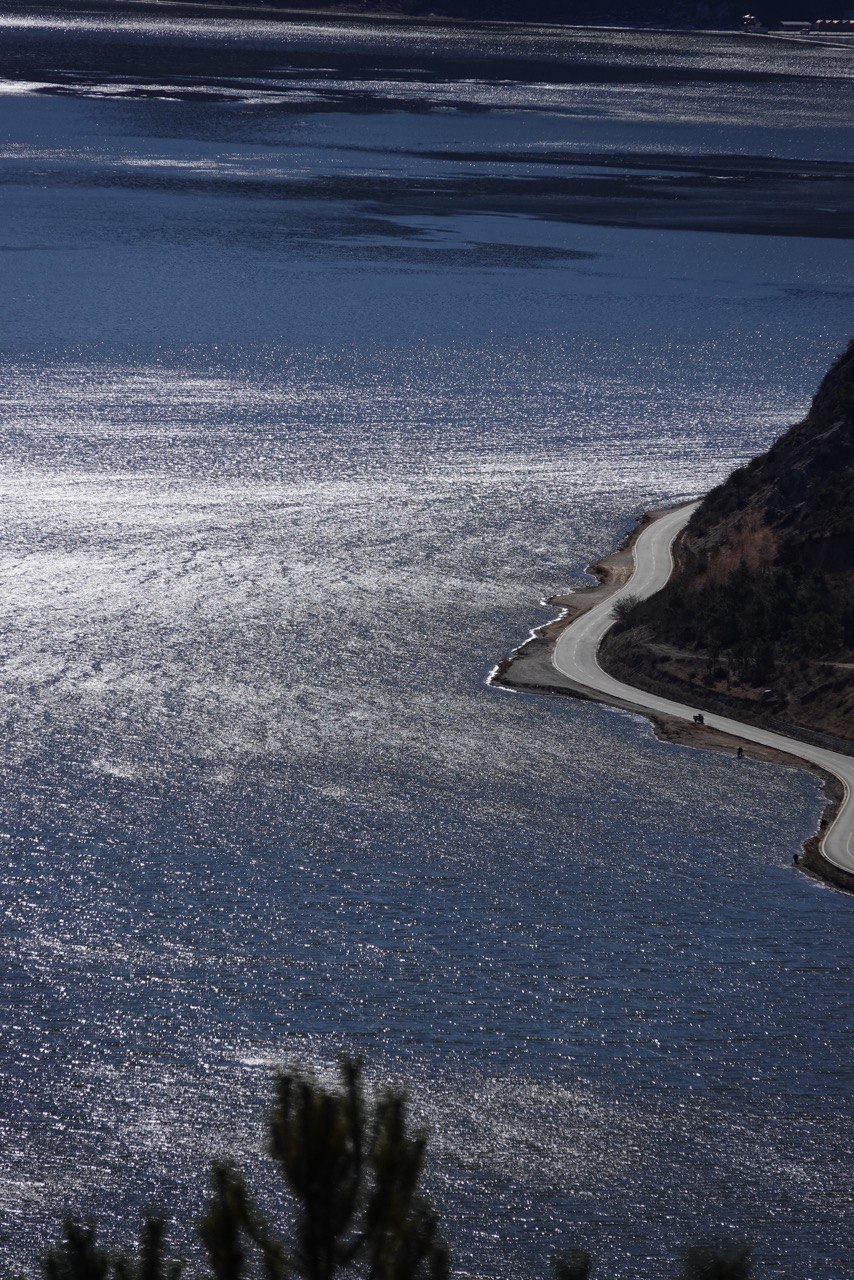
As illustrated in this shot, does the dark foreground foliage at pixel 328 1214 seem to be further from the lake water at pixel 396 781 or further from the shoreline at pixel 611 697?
the shoreline at pixel 611 697

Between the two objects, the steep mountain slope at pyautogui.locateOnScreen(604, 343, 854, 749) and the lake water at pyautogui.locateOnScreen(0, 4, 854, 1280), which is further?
the steep mountain slope at pyautogui.locateOnScreen(604, 343, 854, 749)

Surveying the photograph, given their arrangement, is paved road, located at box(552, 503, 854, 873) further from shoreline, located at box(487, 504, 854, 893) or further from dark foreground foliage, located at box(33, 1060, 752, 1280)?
dark foreground foliage, located at box(33, 1060, 752, 1280)

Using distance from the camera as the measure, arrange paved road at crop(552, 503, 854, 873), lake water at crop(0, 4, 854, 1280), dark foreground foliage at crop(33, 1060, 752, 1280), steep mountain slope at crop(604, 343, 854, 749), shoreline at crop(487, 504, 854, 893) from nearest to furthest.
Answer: dark foreground foliage at crop(33, 1060, 752, 1280) < lake water at crop(0, 4, 854, 1280) < shoreline at crop(487, 504, 854, 893) < paved road at crop(552, 503, 854, 873) < steep mountain slope at crop(604, 343, 854, 749)

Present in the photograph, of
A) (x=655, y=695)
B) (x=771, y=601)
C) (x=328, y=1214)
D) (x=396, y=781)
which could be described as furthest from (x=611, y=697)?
(x=328, y=1214)

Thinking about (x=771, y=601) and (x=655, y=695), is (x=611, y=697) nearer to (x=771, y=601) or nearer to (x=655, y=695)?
(x=655, y=695)

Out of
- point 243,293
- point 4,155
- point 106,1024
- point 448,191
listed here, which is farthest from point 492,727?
point 4,155

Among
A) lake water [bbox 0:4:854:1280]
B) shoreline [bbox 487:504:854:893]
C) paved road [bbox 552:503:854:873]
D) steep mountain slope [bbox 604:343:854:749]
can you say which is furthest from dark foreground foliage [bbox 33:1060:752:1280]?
steep mountain slope [bbox 604:343:854:749]
